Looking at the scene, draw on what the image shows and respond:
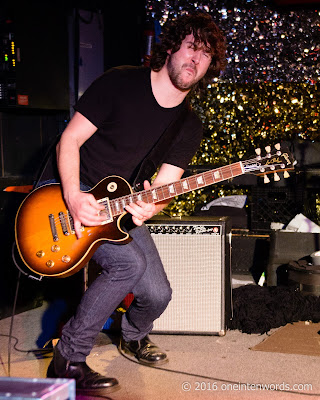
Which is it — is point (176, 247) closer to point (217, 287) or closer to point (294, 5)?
point (217, 287)

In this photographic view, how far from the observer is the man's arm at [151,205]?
8.20ft

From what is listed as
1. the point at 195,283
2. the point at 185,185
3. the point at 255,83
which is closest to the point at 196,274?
the point at 195,283

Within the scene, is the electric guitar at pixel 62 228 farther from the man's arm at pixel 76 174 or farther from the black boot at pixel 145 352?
the black boot at pixel 145 352

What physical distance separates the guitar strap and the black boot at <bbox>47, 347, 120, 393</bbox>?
0.88m

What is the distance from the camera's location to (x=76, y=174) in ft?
8.09

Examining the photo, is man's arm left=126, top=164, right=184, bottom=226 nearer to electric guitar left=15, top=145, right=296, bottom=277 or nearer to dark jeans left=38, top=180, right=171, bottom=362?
electric guitar left=15, top=145, right=296, bottom=277

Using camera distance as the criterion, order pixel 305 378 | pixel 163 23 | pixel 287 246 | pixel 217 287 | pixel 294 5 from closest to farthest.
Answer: pixel 305 378 < pixel 217 287 < pixel 287 246 < pixel 294 5 < pixel 163 23

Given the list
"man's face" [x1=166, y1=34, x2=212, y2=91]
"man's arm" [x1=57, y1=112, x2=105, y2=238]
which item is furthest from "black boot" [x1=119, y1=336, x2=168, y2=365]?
"man's face" [x1=166, y1=34, x2=212, y2=91]

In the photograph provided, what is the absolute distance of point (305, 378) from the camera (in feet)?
8.80

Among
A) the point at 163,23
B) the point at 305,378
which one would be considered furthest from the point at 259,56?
the point at 305,378

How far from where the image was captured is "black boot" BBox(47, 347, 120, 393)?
248 cm

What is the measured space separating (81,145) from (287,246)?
2418 mm

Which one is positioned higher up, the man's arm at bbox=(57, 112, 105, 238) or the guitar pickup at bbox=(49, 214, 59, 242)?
the man's arm at bbox=(57, 112, 105, 238)

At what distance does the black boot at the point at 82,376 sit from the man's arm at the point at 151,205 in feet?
2.40
